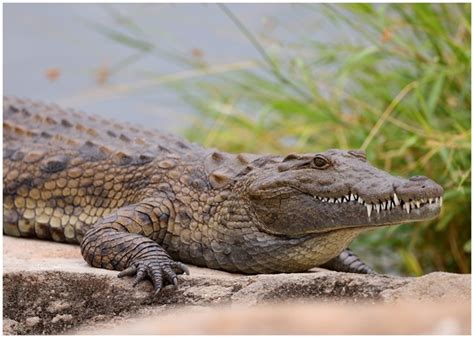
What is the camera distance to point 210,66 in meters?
6.41

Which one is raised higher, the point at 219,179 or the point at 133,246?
the point at 219,179

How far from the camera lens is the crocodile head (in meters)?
3.44

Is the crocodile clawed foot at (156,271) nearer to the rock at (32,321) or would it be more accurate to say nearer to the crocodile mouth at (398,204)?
the rock at (32,321)

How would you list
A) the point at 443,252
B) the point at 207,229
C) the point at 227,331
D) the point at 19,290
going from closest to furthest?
the point at 227,331 < the point at 19,290 < the point at 207,229 < the point at 443,252

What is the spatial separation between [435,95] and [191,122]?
107 inches

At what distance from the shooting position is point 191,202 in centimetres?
404

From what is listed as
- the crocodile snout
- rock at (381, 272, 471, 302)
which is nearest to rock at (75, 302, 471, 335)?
rock at (381, 272, 471, 302)

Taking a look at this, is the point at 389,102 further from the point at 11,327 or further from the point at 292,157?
the point at 11,327

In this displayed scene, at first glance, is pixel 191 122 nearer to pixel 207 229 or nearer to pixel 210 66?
pixel 210 66

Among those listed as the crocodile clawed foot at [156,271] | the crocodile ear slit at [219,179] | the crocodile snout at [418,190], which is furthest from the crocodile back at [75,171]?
the crocodile snout at [418,190]

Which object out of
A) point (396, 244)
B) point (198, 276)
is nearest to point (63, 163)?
point (198, 276)

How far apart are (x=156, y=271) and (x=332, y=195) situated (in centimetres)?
76

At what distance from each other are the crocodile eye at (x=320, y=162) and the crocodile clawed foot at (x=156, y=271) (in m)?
0.69

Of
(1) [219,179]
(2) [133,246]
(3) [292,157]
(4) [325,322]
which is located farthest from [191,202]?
(4) [325,322]
